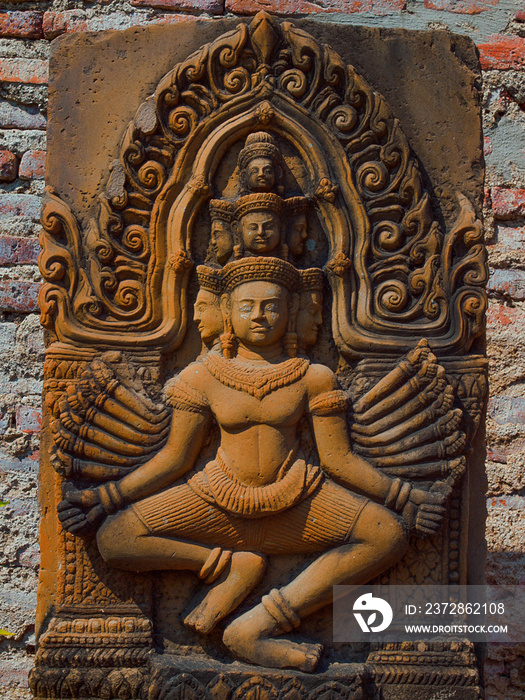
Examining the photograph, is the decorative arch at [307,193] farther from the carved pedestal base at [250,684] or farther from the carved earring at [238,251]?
the carved pedestal base at [250,684]

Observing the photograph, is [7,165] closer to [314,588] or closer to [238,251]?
[238,251]

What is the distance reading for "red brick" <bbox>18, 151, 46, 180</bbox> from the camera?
10.5ft

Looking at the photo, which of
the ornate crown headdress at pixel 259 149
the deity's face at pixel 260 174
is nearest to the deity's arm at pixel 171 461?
the deity's face at pixel 260 174

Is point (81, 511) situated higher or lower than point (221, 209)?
lower

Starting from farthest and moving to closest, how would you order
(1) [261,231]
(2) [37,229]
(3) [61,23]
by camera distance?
(3) [61,23]
(2) [37,229]
(1) [261,231]

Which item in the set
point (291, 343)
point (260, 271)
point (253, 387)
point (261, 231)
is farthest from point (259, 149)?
point (253, 387)

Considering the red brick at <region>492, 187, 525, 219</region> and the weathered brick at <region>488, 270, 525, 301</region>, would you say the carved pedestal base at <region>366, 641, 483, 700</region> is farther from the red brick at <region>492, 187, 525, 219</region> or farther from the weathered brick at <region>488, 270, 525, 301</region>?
the red brick at <region>492, 187, 525, 219</region>

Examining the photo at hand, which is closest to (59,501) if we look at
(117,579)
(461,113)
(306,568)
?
(117,579)

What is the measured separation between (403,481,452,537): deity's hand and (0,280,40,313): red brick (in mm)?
1815

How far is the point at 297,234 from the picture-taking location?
8.77 ft

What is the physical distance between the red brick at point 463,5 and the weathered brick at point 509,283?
1274 mm

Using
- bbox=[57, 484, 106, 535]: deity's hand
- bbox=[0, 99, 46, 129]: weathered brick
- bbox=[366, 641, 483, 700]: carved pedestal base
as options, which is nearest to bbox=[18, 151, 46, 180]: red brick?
bbox=[0, 99, 46, 129]: weathered brick

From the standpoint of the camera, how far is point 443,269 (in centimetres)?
266

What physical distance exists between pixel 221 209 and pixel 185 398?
72 cm
